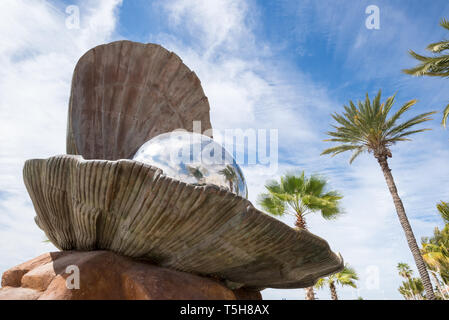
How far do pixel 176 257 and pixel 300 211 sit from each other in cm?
1082

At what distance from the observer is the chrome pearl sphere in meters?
3.27

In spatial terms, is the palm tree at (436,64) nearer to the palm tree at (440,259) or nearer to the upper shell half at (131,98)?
the upper shell half at (131,98)

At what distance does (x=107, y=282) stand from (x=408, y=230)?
16006 millimetres

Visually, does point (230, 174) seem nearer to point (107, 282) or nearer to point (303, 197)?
point (107, 282)

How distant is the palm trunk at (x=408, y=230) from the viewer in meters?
13.5

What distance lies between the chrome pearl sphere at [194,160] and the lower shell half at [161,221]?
620 millimetres

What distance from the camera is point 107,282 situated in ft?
9.03

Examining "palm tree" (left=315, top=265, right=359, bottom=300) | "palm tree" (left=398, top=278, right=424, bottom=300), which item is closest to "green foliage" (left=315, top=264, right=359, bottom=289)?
"palm tree" (left=315, top=265, right=359, bottom=300)

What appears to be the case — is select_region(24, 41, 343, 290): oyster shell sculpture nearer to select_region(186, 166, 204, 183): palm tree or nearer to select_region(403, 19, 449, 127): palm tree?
select_region(186, 166, 204, 183): palm tree

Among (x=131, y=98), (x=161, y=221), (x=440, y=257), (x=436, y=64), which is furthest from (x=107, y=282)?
(x=440, y=257)

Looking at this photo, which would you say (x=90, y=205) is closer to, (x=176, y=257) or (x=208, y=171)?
(x=176, y=257)

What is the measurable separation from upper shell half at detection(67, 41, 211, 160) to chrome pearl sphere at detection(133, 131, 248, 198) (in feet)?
6.15

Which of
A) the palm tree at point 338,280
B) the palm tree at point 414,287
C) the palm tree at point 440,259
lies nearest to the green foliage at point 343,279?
the palm tree at point 338,280
